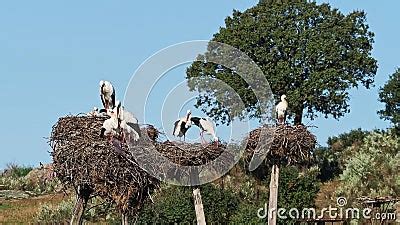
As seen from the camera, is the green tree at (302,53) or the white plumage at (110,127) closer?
the white plumage at (110,127)

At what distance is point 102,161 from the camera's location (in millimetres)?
15688

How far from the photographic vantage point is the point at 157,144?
16984 millimetres

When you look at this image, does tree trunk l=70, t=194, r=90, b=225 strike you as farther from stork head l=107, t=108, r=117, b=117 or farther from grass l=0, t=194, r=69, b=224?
grass l=0, t=194, r=69, b=224

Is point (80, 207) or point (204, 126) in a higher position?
point (204, 126)

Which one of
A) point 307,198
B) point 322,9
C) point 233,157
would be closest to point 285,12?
point 322,9

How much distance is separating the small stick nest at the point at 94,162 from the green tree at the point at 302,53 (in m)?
20.4

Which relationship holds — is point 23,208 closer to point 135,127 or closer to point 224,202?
point 224,202

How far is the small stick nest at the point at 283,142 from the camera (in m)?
19.2

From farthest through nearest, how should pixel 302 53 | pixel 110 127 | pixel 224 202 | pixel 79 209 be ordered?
pixel 302 53
pixel 224 202
pixel 79 209
pixel 110 127

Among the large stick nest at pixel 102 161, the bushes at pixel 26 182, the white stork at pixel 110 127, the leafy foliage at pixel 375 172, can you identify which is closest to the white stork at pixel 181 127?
the large stick nest at pixel 102 161

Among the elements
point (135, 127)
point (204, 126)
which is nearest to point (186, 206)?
point (204, 126)

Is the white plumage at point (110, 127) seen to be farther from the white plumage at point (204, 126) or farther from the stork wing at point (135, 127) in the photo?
the white plumage at point (204, 126)

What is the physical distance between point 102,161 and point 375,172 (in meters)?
18.9

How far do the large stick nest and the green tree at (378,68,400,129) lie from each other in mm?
26795
